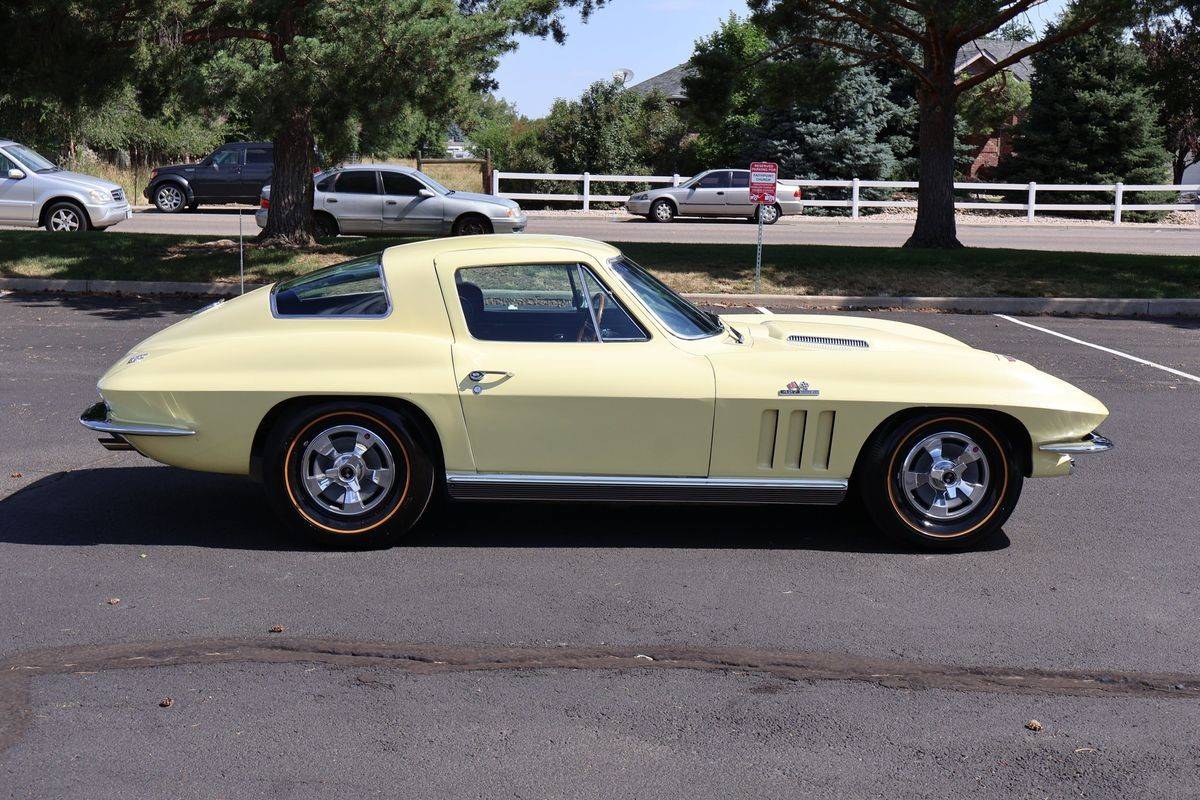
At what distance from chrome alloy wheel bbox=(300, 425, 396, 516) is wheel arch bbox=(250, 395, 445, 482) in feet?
0.48

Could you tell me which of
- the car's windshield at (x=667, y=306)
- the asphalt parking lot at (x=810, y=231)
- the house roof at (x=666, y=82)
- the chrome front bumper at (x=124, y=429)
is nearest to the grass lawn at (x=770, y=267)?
the asphalt parking lot at (x=810, y=231)

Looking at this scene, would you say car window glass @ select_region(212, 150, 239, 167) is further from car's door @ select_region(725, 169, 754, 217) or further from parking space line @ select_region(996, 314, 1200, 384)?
parking space line @ select_region(996, 314, 1200, 384)

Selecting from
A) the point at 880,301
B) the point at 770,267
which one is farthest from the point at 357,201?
the point at 880,301

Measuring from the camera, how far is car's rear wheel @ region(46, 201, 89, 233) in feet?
66.0

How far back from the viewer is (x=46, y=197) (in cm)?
1997

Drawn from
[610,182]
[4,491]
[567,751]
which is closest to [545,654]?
[567,751]

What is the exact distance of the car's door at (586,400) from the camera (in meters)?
5.62

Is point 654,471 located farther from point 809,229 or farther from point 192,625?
point 809,229

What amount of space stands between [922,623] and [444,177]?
115 feet

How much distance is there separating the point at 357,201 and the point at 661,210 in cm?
1234

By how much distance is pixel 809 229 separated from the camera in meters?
29.2

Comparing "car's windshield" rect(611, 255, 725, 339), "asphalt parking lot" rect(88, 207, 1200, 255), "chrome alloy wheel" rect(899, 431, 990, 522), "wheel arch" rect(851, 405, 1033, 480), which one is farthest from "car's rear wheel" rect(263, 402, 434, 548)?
"asphalt parking lot" rect(88, 207, 1200, 255)

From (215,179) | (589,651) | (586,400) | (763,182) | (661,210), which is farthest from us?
(661,210)

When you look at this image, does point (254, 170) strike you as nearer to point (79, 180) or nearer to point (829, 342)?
point (79, 180)
